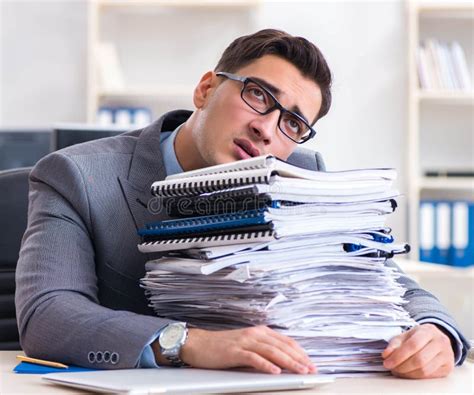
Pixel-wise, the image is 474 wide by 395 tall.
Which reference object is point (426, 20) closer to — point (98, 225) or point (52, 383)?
point (98, 225)

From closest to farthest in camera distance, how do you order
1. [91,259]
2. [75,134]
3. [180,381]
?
[180,381]
[91,259]
[75,134]

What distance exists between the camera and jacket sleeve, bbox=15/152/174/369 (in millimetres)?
1235

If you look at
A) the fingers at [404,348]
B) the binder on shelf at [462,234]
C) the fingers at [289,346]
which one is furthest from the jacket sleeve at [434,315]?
the binder on shelf at [462,234]

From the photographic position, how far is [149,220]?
5.10 feet

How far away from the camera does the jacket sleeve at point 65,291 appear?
4.05 ft

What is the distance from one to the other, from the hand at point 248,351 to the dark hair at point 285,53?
595 millimetres

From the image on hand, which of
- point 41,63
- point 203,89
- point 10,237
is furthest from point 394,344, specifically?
point 41,63

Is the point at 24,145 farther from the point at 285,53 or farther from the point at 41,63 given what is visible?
the point at 41,63

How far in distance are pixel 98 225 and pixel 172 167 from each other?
26 centimetres

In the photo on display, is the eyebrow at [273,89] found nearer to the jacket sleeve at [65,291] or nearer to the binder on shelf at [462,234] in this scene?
the jacket sleeve at [65,291]

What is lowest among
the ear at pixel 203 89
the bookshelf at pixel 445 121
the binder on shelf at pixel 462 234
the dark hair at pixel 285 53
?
the binder on shelf at pixel 462 234

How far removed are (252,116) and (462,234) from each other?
12.9ft

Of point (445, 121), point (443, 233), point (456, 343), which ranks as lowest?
point (443, 233)

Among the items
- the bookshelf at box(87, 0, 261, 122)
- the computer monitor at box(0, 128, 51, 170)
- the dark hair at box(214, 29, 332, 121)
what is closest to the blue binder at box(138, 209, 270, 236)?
Result: the dark hair at box(214, 29, 332, 121)
